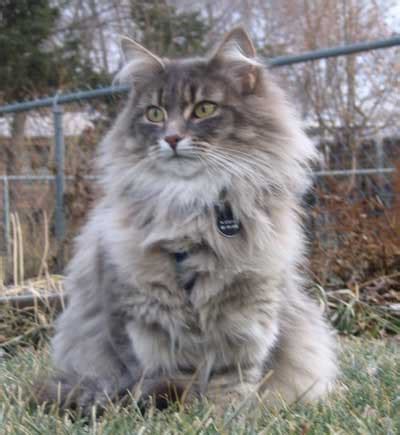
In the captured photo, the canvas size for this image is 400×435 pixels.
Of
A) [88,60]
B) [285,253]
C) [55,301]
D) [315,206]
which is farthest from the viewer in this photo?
[88,60]

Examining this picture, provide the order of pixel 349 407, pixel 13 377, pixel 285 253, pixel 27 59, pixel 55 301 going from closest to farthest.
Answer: pixel 349 407 < pixel 285 253 < pixel 13 377 < pixel 55 301 < pixel 27 59

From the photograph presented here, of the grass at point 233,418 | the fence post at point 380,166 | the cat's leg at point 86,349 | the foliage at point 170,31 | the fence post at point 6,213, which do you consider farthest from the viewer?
the foliage at point 170,31

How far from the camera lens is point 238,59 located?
8.29 feet

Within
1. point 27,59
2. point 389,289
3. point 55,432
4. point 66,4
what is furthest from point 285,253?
point 66,4

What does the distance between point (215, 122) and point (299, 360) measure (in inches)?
40.8

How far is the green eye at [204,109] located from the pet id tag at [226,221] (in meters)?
0.36

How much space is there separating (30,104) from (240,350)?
3.86m

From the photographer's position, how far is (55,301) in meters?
4.41

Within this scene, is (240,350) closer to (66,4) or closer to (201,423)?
(201,423)

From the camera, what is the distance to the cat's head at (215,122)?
2428mm

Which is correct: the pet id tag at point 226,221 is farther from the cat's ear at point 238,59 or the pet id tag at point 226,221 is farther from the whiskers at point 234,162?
the cat's ear at point 238,59

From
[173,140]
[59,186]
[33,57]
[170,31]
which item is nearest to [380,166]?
[59,186]

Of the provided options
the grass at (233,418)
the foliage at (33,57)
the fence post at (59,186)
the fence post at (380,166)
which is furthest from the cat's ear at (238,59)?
the foliage at (33,57)

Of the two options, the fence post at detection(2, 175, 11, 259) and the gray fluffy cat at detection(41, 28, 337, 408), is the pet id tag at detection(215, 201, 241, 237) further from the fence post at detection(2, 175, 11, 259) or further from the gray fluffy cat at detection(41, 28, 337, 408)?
the fence post at detection(2, 175, 11, 259)
